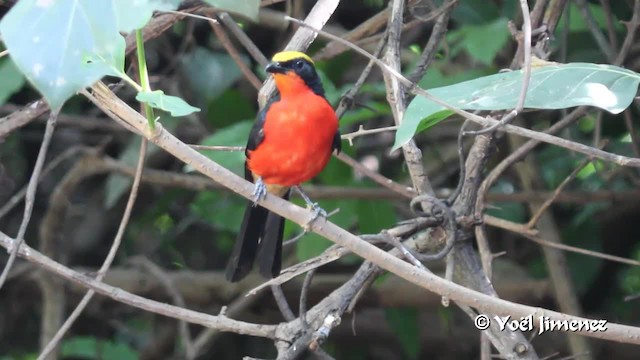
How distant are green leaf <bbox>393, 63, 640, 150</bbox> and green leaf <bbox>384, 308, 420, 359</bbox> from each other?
7.17 feet

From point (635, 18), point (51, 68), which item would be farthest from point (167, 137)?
point (635, 18)

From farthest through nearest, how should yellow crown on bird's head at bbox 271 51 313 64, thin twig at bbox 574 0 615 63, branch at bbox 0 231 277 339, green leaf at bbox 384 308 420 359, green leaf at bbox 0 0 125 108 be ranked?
green leaf at bbox 384 308 420 359 → thin twig at bbox 574 0 615 63 → yellow crown on bird's head at bbox 271 51 313 64 → branch at bbox 0 231 277 339 → green leaf at bbox 0 0 125 108

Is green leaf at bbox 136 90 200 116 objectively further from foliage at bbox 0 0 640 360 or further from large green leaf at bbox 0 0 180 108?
foliage at bbox 0 0 640 360

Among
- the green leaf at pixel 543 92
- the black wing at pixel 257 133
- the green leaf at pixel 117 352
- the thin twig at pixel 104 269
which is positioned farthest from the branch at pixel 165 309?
the green leaf at pixel 117 352

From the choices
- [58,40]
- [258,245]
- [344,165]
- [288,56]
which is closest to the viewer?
[58,40]

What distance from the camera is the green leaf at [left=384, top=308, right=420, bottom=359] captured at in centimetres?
412

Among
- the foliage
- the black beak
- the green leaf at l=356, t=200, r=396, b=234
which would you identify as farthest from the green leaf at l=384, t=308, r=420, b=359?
the black beak

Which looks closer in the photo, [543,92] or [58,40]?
[58,40]

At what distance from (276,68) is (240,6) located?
4.16ft

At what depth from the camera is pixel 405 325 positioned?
423 cm

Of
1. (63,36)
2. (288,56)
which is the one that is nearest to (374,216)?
(288,56)

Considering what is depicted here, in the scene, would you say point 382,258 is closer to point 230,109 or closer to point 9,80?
point 9,80

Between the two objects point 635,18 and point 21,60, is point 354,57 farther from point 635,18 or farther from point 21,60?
point 21,60

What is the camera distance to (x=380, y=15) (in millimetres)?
3260
